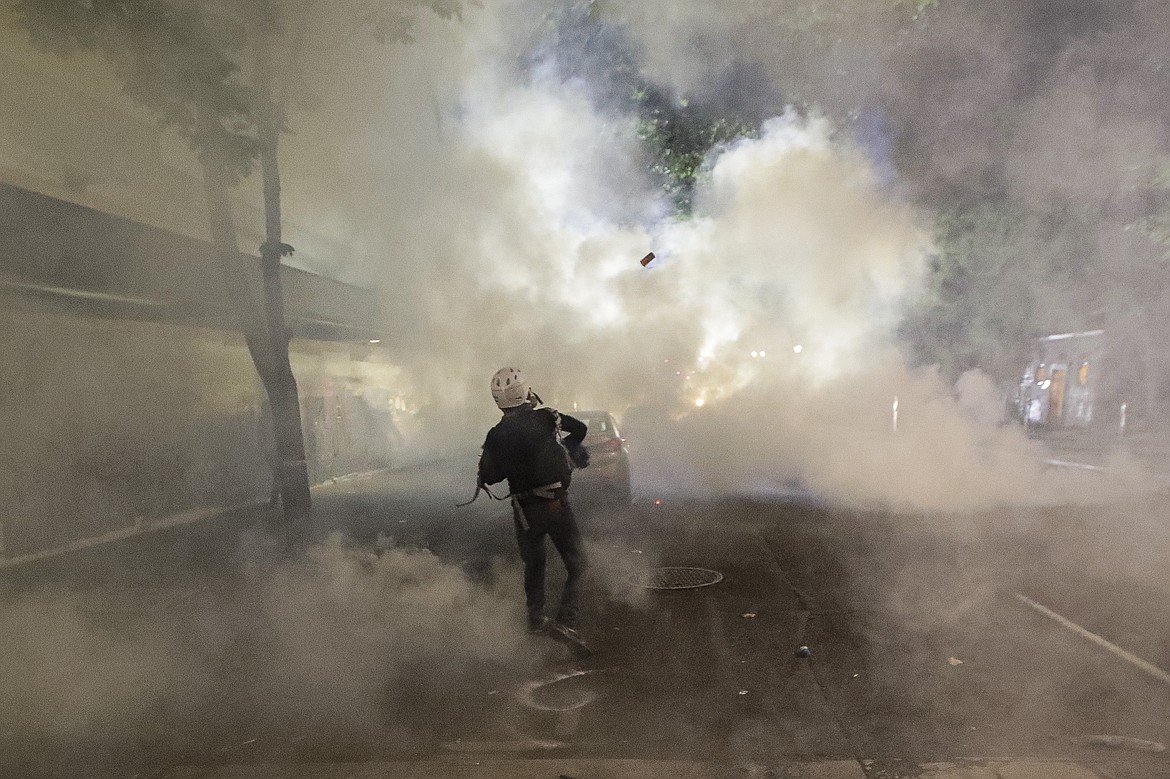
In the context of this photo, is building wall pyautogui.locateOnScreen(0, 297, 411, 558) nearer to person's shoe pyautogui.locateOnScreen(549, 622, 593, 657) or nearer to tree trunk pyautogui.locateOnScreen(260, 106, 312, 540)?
tree trunk pyautogui.locateOnScreen(260, 106, 312, 540)

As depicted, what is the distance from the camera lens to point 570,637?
454 cm

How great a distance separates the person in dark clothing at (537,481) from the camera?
458 cm

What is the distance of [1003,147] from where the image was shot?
909 cm

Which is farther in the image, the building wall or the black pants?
the building wall

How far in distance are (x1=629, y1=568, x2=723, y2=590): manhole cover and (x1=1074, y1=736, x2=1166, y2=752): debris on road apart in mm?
3131

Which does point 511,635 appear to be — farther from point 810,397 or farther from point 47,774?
point 810,397

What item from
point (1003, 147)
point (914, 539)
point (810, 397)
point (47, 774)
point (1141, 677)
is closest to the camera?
point (47, 774)

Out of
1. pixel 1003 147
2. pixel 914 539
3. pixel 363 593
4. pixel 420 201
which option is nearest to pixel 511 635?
pixel 363 593

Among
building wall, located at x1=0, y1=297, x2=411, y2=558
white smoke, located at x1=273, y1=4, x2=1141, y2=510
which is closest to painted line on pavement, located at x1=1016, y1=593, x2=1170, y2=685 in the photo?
white smoke, located at x1=273, y1=4, x2=1141, y2=510

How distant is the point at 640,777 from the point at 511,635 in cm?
202

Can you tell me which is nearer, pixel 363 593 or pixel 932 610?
pixel 932 610

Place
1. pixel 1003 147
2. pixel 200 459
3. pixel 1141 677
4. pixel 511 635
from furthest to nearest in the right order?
pixel 200 459 → pixel 1003 147 → pixel 511 635 → pixel 1141 677

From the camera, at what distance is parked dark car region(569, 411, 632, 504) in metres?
10.6

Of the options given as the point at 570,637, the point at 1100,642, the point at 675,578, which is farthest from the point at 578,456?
the point at 1100,642
